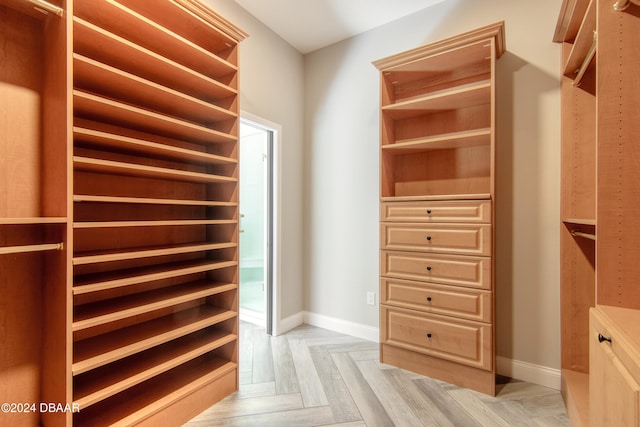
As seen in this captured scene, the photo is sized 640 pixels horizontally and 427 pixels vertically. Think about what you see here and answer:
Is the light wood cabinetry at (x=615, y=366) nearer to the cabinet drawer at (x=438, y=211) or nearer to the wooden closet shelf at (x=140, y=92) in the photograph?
the cabinet drawer at (x=438, y=211)

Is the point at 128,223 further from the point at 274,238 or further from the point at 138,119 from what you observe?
the point at 274,238

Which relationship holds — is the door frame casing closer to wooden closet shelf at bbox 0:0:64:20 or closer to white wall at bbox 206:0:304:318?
white wall at bbox 206:0:304:318

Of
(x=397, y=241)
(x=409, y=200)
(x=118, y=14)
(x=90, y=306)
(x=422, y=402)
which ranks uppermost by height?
(x=118, y=14)

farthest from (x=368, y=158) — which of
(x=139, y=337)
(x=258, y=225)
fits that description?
(x=139, y=337)

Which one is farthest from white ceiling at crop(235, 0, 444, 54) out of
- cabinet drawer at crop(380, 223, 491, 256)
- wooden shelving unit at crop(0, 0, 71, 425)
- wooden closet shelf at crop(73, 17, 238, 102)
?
cabinet drawer at crop(380, 223, 491, 256)

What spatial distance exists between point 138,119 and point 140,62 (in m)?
0.30

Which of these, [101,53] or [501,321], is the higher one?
[101,53]

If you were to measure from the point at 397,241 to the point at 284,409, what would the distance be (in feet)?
4.32

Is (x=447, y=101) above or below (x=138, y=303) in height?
above

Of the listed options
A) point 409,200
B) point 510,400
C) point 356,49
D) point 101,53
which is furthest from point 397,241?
point 101,53

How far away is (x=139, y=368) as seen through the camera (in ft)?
4.88

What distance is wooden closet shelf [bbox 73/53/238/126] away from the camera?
130 centimetres

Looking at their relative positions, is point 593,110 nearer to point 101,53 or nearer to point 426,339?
point 426,339

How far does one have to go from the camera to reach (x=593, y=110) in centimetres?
174
